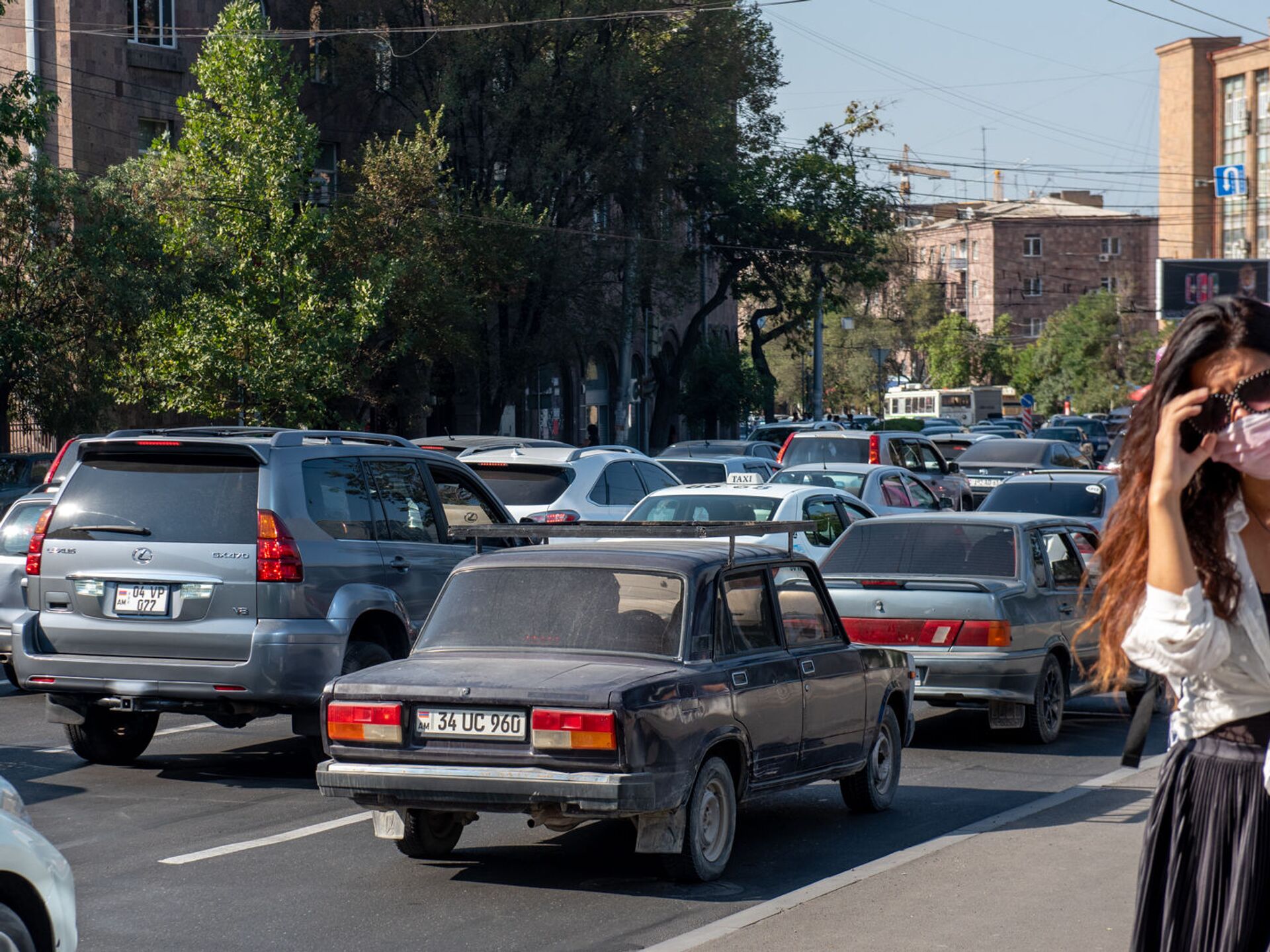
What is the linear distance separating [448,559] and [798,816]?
294 centimetres

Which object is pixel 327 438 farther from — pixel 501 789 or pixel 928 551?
pixel 928 551

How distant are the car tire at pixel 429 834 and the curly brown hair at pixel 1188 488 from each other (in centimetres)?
447

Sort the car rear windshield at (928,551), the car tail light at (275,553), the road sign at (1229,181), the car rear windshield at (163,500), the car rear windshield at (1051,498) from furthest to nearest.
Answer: the road sign at (1229,181) < the car rear windshield at (1051,498) < the car rear windshield at (928,551) < the car rear windshield at (163,500) < the car tail light at (275,553)

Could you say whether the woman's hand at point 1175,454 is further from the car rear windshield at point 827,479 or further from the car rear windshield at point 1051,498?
the car rear windshield at point 827,479

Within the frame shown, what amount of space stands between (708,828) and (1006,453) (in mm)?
23622

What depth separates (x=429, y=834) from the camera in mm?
7500

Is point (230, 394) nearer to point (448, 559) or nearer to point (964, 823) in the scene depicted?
point (448, 559)

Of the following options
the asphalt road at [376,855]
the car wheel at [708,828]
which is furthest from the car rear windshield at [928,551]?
the car wheel at [708,828]

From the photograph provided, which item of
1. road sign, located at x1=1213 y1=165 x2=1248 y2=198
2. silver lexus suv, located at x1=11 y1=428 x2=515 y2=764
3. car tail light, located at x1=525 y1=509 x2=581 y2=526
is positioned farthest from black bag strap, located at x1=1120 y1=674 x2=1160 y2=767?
road sign, located at x1=1213 y1=165 x2=1248 y2=198

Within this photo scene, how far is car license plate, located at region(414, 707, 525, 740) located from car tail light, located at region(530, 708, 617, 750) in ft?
0.28

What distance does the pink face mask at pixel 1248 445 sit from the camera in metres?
3.25

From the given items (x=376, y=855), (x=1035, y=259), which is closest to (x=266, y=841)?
(x=376, y=855)

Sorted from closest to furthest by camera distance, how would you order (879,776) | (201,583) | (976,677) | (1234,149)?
(879,776) < (201,583) < (976,677) < (1234,149)

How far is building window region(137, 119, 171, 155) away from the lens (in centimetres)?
3325
